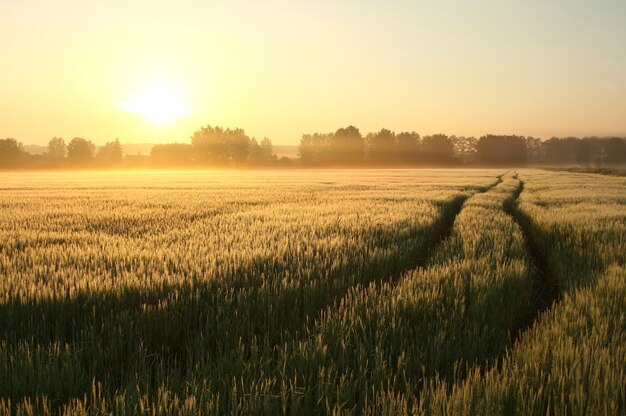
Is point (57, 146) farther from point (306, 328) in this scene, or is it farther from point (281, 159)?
point (306, 328)

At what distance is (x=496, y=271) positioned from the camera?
17.0ft

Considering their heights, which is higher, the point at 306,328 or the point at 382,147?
the point at 382,147

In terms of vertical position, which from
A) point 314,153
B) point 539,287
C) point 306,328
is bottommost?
point 539,287

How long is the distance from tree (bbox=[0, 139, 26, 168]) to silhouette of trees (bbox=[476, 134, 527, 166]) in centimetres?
14091

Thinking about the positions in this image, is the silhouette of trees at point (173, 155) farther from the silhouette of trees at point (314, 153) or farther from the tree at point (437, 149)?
the tree at point (437, 149)

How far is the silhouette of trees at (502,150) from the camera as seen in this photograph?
143950 millimetres

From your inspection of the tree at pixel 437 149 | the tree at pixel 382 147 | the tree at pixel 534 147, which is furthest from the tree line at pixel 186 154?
the tree at pixel 534 147

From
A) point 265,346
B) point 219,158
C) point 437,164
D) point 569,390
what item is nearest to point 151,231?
point 265,346

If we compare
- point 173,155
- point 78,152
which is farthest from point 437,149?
point 78,152

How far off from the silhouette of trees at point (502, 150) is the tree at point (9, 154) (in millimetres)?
140911

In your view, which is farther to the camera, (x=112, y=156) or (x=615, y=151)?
(x=615, y=151)

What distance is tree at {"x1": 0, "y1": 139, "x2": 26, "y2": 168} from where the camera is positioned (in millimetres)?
117125

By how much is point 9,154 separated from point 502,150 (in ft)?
503

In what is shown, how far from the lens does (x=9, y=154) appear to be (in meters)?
118
